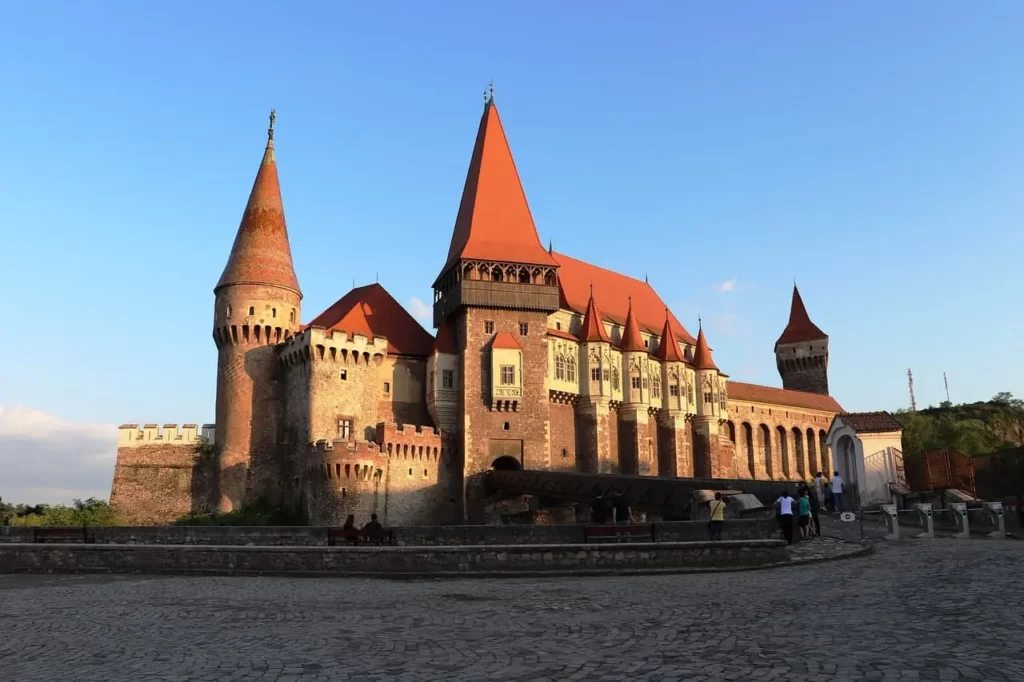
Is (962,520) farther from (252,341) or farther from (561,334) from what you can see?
(252,341)

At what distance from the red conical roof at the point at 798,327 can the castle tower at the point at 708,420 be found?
24806mm

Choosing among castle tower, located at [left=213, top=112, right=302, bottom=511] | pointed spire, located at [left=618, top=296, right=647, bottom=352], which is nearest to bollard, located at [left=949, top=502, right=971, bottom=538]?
castle tower, located at [left=213, top=112, right=302, bottom=511]

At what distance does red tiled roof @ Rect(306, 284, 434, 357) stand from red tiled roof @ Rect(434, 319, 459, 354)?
1.02 m

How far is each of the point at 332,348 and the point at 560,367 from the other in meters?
13.1

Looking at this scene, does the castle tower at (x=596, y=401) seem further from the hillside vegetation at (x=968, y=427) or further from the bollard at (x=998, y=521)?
the bollard at (x=998, y=521)

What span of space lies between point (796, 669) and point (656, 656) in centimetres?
127

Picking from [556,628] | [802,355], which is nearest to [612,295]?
[802,355]

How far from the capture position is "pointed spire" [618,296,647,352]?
165ft

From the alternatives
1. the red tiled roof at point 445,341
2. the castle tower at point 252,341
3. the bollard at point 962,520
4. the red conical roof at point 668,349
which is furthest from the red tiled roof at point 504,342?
the bollard at point 962,520

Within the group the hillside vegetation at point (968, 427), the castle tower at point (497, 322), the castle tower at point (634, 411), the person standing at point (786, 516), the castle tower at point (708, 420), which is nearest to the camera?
the person standing at point (786, 516)

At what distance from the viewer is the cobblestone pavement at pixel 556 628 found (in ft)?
23.1

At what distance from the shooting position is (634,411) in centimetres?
4856

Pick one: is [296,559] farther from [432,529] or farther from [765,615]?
[765,615]

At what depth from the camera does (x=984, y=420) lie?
78.7m
